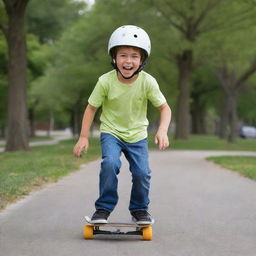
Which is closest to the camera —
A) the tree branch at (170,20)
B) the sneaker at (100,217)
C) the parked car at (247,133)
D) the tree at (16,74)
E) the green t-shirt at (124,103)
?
the sneaker at (100,217)

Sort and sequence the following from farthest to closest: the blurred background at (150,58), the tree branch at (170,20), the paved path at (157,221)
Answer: the tree branch at (170,20)
the blurred background at (150,58)
the paved path at (157,221)

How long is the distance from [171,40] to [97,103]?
69.2 ft

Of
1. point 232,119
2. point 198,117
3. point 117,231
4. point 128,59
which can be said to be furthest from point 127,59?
point 198,117

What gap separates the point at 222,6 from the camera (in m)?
25.5

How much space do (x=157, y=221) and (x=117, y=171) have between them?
3.92 feet

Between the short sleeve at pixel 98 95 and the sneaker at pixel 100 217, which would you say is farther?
the short sleeve at pixel 98 95

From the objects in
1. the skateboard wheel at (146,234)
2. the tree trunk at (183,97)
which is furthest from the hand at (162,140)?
the tree trunk at (183,97)

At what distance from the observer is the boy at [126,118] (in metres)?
4.98

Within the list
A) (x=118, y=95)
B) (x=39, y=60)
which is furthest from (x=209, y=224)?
(x=39, y=60)

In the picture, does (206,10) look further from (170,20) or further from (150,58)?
(150,58)

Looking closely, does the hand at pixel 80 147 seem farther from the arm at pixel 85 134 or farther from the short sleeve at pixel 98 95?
the short sleeve at pixel 98 95

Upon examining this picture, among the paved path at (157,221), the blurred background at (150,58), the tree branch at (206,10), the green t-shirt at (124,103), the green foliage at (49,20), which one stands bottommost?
the paved path at (157,221)

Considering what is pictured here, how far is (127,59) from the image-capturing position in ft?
16.6

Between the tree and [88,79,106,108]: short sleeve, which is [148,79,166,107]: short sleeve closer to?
[88,79,106,108]: short sleeve
